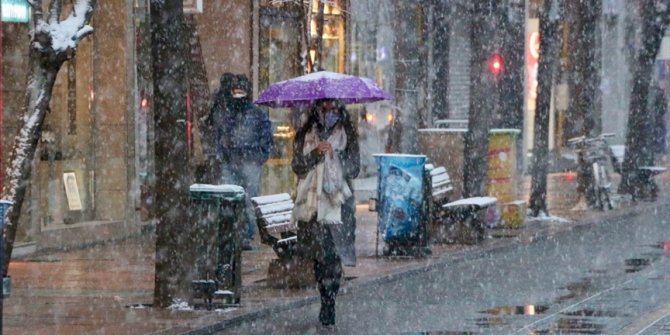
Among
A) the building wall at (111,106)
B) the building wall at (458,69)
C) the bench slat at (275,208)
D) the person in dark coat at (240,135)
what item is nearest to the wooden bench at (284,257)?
the bench slat at (275,208)

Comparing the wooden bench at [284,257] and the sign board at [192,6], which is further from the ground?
the sign board at [192,6]

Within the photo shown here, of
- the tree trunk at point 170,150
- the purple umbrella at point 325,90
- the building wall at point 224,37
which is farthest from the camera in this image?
the building wall at point 224,37

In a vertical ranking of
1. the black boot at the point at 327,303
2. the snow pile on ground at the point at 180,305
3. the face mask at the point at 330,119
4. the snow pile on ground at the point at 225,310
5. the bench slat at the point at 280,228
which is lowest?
the snow pile on ground at the point at 225,310

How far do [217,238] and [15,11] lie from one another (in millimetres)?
6673

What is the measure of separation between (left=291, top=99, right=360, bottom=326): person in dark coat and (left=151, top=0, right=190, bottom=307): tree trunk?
1.15 metres

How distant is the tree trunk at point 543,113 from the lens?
26688mm

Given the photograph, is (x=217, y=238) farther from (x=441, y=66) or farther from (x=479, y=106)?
(x=441, y=66)

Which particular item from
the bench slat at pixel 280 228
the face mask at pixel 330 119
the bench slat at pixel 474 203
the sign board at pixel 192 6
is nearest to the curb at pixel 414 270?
the bench slat at pixel 474 203

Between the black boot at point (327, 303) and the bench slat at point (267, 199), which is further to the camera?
the bench slat at point (267, 199)

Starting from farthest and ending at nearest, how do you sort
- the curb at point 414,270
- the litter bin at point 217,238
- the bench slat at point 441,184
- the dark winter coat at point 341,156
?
the bench slat at point 441,184, the litter bin at point 217,238, the dark winter coat at point 341,156, the curb at point 414,270

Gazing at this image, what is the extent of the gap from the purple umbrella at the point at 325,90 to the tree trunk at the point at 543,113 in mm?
11073

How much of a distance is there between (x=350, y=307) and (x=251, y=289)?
148 centimetres

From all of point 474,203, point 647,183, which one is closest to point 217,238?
point 474,203

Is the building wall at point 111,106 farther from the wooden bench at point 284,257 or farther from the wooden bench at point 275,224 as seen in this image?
the wooden bench at point 284,257
